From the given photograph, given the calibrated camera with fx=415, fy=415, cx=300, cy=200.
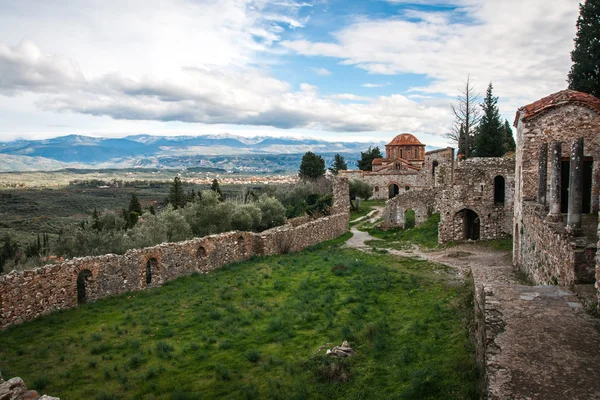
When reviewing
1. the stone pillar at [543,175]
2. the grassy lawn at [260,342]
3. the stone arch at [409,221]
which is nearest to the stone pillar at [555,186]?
the stone pillar at [543,175]

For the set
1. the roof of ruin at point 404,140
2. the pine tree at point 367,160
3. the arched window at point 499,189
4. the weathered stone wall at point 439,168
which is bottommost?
the arched window at point 499,189

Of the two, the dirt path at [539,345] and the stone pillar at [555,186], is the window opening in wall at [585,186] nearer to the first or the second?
the stone pillar at [555,186]

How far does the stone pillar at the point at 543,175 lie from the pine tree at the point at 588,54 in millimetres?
11923

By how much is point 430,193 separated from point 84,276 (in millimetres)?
24863

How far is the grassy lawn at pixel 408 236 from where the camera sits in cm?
2465

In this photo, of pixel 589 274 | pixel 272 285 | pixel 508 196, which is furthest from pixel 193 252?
pixel 508 196

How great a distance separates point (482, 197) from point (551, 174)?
10870 millimetres

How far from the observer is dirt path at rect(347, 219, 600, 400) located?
4434 mm

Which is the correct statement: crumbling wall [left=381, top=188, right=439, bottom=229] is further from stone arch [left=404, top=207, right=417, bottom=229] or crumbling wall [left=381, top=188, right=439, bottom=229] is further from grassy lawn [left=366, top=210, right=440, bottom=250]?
grassy lawn [left=366, top=210, right=440, bottom=250]

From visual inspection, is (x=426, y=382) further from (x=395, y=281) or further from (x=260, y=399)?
(x=395, y=281)

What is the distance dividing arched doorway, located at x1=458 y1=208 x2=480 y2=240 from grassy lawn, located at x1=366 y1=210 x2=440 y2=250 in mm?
1821

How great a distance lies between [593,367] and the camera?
A: 15.5 ft

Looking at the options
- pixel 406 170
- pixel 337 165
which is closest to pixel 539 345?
pixel 406 170

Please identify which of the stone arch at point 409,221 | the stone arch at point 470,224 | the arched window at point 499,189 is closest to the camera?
the arched window at point 499,189
